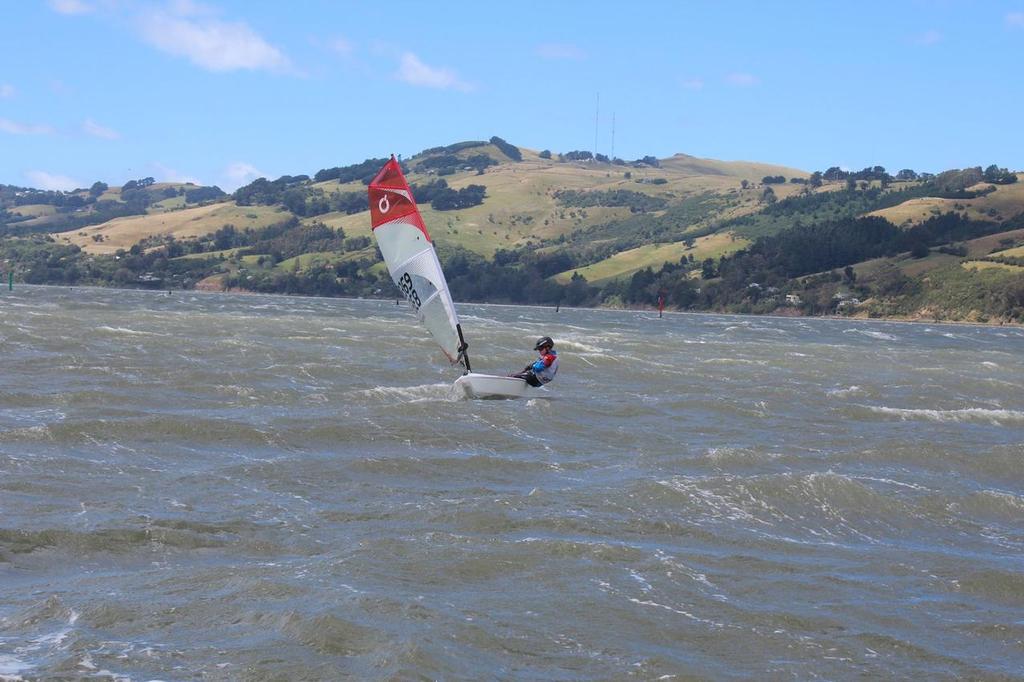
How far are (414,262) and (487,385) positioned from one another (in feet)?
13.1

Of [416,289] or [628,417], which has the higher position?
[416,289]

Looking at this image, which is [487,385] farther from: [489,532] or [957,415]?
[489,532]

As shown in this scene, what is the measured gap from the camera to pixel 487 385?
33.8 metres

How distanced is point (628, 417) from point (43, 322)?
4237cm

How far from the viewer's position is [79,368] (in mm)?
38469

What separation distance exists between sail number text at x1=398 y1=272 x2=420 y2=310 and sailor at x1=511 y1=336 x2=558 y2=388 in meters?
3.74

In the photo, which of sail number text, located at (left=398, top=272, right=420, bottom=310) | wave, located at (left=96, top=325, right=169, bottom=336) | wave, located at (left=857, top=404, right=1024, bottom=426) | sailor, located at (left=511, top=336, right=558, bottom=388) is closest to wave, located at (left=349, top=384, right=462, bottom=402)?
sailor, located at (left=511, top=336, right=558, bottom=388)

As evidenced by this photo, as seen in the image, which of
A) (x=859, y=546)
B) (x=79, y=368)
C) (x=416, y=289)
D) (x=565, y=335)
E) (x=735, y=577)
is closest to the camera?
(x=735, y=577)

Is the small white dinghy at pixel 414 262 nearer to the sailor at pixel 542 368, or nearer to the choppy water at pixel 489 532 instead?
the sailor at pixel 542 368

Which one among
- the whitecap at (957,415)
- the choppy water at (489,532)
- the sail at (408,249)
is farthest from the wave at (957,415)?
the sail at (408,249)

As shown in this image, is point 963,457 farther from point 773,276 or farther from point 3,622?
point 773,276

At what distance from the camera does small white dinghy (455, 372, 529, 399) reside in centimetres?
3366

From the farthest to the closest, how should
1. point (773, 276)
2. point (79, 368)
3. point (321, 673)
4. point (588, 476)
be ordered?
1. point (773, 276)
2. point (79, 368)
3. point (588, 476)
4. point (321, 673)

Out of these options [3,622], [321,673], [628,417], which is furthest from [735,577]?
[628,417]
